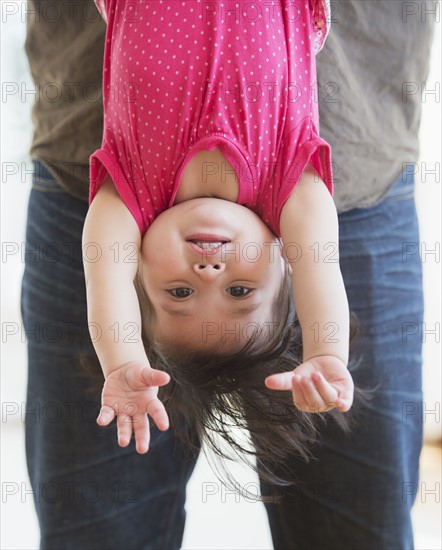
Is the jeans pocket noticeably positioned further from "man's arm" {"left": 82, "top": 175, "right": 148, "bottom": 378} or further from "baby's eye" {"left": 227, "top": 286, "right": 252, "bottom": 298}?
"baby's eye" {"left": 227, "top": 286, "right": 252, "bottom": 298}

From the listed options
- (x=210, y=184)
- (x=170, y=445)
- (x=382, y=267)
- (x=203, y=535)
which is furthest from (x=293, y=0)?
(x=203, y=535)

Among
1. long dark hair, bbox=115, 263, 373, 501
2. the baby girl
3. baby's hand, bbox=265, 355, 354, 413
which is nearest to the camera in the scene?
baby's hand, bbox=265, 355, 354, 413

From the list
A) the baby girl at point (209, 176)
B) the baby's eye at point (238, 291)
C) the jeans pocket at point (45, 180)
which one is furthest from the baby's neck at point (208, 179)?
the jeans pocket at point (45, 180)

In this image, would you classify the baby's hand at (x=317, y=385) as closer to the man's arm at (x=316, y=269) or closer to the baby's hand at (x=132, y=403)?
the man's arm at (x=316, y=269)

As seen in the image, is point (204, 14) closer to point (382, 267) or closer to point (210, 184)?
point (210, 184)

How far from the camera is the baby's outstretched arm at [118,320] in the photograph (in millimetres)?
805

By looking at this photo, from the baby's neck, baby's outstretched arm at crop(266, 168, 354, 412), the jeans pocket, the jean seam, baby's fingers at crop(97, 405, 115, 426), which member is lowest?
the jean seam

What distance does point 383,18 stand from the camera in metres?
1.07

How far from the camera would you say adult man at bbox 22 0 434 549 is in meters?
1.08

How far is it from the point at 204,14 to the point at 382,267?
46 cm

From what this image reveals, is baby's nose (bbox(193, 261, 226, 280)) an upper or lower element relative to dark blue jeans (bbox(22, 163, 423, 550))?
upper

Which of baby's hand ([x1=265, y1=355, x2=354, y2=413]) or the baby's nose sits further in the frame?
the baby's nose

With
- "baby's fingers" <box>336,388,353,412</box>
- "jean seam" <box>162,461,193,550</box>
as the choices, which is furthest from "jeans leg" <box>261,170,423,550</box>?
"baby's fingers" <box>336,388,353,412</box>

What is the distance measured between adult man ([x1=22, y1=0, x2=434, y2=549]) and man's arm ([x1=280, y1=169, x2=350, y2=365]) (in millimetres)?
216
